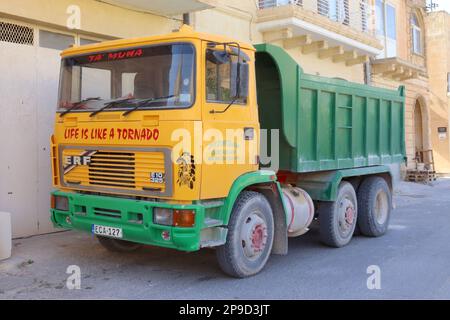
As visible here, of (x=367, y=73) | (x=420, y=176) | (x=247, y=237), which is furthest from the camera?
(x=420, y=176)

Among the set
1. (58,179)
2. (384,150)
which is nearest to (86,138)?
(58,179)

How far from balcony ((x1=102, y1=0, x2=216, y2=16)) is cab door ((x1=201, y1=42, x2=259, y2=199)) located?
403 cm

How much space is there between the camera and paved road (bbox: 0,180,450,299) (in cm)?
519

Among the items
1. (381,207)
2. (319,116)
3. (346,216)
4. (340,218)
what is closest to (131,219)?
(319,116)

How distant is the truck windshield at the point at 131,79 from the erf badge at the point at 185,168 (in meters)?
0.49

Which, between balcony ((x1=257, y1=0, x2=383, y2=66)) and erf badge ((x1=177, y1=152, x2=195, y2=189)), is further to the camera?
balcony ((x1=257, y1=0, x2=383, y2=66))

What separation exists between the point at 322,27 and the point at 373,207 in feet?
21.8

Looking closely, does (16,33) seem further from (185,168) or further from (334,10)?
(334,10)

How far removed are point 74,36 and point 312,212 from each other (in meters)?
4.74

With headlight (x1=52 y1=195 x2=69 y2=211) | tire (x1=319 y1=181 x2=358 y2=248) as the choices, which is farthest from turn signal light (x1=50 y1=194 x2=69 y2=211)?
tire (x1=319 y1=181 x2=358 y2=248)

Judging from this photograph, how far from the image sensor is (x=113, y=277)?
5.68 meters

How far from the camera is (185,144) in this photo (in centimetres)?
491

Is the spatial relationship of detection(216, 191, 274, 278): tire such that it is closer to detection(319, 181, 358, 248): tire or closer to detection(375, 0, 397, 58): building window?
detection(319, 181, 358, 248): tire

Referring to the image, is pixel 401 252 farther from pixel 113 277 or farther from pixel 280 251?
pixel 113 277
